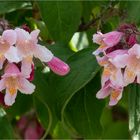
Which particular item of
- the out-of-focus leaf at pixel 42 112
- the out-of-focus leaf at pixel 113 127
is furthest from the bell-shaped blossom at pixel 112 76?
the out-of-focus leaf at pixel 113 127

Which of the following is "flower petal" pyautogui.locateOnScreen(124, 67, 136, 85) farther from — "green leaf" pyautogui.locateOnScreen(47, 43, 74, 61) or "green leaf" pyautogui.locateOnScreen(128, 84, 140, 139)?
"green leaf" pyautogui.locateOnScreen(47, 43, 74, 61)

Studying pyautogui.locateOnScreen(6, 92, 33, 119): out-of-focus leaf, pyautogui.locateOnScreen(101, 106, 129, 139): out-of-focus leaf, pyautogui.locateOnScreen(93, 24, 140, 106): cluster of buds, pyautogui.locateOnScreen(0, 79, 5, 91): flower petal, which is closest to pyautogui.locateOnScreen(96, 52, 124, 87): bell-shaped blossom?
pyautogui.locateOnScreen(93, 24, 140, 106): cluster of buds

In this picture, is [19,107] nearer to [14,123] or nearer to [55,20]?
[55,20]

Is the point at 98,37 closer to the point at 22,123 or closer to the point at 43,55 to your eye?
the point at 43,55

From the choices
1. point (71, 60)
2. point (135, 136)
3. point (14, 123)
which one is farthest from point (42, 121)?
point (14, 123)

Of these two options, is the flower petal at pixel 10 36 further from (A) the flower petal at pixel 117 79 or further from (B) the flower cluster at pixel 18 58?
(A) the flower petal at pixel 117 79

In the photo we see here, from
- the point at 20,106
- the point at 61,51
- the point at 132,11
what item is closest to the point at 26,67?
the point at 61,51
